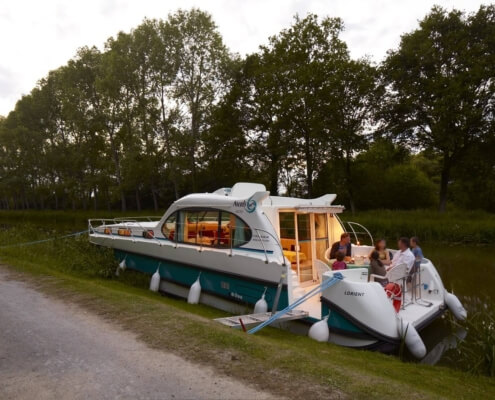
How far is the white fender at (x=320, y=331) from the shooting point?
608 centimetres

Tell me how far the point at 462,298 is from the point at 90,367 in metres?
8.46

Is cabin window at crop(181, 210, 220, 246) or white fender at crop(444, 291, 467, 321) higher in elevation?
cabin window at crop(181, 210, 220, 246)

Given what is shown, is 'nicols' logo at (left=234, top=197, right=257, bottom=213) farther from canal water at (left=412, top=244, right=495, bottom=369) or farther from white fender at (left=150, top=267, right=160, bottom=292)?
canal water at (left=412, top=244, right=495, bottom=369)

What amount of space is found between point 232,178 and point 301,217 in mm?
19983

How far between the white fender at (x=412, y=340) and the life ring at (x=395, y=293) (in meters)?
0.79

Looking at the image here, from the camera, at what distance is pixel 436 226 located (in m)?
18.2

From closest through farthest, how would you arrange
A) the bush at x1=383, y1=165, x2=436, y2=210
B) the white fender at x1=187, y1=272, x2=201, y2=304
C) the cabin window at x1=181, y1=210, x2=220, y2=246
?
the white fender at x1=187, y1=272, x2=201, y2=304
the cabin window at x1=181, y1=210, x2=220, y2=246
the bush at x1=383, y1=165, x2=436, y2=210

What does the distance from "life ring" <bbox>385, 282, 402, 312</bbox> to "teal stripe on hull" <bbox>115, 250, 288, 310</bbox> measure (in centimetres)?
177

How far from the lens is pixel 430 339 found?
7109 mm

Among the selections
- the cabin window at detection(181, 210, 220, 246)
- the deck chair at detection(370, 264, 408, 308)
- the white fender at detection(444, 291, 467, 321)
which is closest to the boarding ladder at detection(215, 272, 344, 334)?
the deck chair at detection(370, 264, 408, 308)

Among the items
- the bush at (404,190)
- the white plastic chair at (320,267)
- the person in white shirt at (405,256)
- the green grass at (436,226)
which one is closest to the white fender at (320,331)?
the white plastic chair at (320,267)

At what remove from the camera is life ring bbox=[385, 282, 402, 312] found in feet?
21.8

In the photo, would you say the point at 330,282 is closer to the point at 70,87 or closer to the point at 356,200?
the point at 356,200

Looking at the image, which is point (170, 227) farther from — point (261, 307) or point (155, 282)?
point (261, 307)
